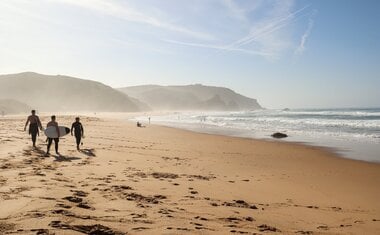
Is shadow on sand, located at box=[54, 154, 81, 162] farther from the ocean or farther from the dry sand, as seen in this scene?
the ocean

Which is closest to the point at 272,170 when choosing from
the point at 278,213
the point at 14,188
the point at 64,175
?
the point at 278,213

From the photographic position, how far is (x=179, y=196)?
7.54 meters

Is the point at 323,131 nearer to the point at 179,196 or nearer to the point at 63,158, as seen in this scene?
the point at 63,158

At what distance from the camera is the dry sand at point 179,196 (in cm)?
523

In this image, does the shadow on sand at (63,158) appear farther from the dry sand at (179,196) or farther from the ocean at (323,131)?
the ocean at (323,131)

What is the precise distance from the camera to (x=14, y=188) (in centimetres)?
682

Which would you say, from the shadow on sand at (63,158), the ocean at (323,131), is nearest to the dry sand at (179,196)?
the shadow on sand at (63,158)

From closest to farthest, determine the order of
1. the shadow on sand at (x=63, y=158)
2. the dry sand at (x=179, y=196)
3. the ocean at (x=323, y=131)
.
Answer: the dry sand at (x=179, y=196) < the shadow on sand at (x=63, y=158) < the ocean at (x=323, y=131)

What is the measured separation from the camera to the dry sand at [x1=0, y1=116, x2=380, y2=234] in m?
5.23

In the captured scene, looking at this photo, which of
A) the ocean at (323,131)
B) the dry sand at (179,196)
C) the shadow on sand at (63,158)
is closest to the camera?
the dry sand at (179,196)

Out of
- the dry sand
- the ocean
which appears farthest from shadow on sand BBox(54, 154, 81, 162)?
the ocean

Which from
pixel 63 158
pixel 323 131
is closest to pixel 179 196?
pixel 63 158

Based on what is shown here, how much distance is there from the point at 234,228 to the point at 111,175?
4.73 meters

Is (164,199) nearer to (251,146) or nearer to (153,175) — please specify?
(153,175)
